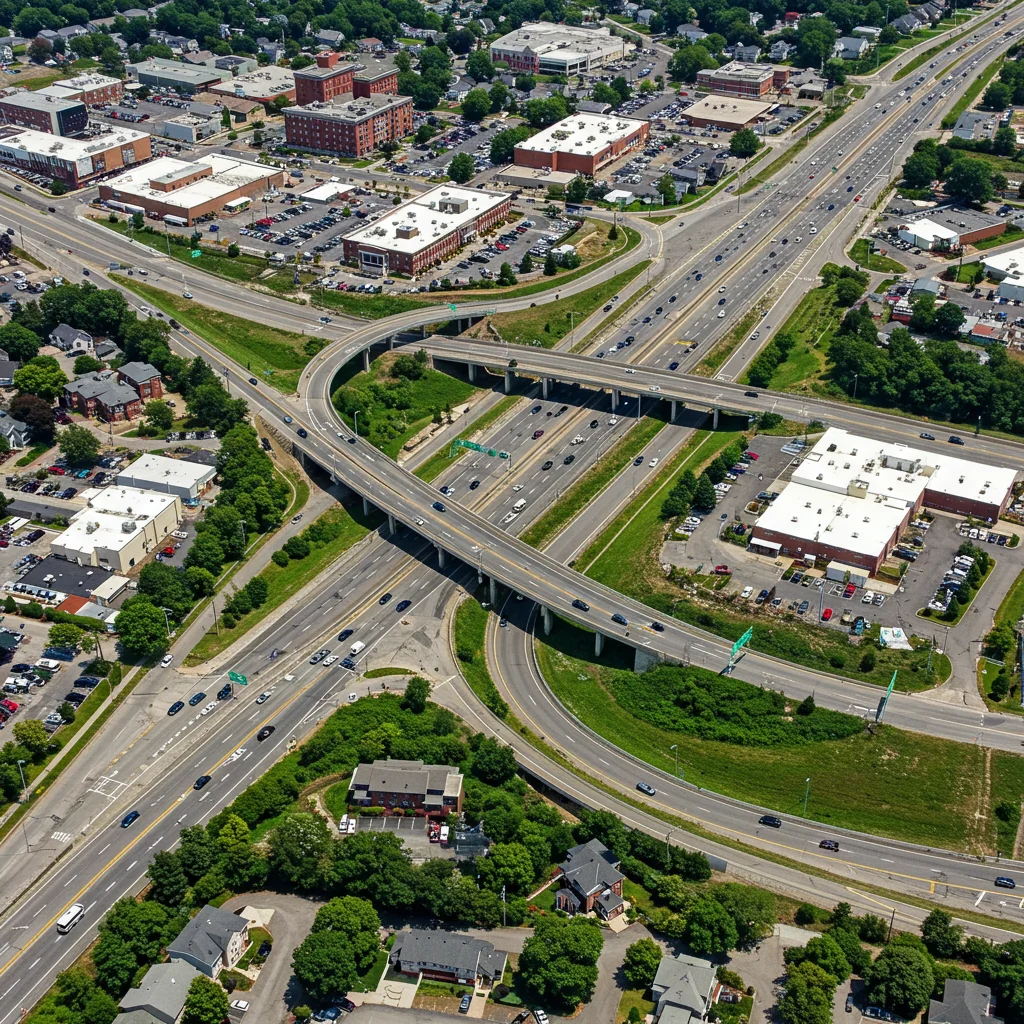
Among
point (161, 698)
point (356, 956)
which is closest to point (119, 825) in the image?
point (161, 698)

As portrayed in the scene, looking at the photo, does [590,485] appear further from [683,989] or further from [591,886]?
[683,989]

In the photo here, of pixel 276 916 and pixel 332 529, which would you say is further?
pixel 332 529

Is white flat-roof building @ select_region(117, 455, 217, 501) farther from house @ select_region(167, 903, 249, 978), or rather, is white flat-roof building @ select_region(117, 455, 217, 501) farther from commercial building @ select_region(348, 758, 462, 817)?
house @ select_region(167, 903, 249, 978)

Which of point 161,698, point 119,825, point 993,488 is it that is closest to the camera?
point 119,825

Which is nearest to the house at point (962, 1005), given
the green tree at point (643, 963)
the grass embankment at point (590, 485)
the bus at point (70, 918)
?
the green tree at point (643, 963)

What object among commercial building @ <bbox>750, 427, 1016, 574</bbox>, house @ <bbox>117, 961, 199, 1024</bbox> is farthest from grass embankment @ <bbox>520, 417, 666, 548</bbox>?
house @ <bbox>117, 961, 199, 1024</bbox>

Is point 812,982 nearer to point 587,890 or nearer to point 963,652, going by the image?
point 587,890
